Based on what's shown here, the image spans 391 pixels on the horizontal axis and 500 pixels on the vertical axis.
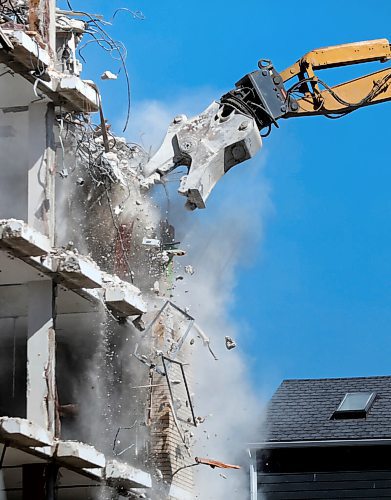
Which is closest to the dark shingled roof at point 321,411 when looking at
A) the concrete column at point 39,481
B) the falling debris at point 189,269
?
the falling debris at point 189,269

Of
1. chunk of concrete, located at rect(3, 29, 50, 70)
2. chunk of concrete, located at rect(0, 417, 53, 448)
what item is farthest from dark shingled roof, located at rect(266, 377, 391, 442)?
chunk of concrete, located at rect(3, 29, 50, 70)

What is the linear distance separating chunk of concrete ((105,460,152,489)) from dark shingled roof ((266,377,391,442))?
35.2 feet

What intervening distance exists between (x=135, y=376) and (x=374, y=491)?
10.4 m

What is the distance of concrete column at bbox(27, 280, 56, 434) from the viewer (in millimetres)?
22594

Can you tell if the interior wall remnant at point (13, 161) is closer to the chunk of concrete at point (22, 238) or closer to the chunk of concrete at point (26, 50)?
the chunk of concrete at point (26, 50)

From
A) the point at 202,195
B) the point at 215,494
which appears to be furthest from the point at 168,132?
the point at 215,494

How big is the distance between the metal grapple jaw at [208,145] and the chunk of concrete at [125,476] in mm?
3853

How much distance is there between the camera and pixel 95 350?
25500 mm

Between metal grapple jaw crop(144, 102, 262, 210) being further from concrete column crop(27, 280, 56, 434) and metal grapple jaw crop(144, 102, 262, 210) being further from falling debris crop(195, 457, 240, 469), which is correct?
falling debris crop(195, 457, 240, 469)

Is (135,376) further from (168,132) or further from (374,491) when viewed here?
(374,491)

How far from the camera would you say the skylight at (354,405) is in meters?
35.6

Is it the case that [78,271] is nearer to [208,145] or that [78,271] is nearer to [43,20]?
[208,145]

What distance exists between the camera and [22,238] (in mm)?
21875

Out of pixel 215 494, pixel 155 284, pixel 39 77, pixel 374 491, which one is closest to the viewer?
pixel 39 77
